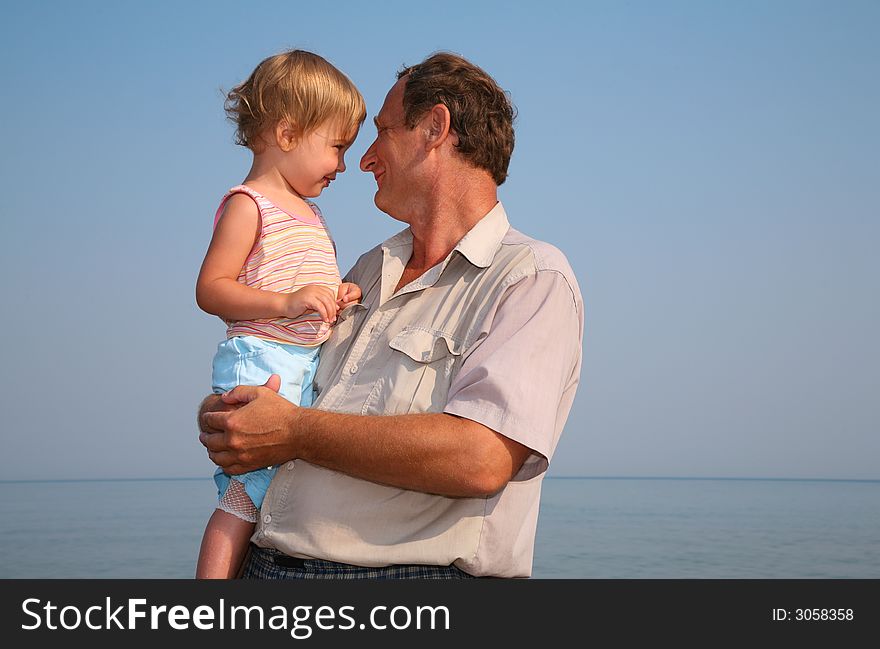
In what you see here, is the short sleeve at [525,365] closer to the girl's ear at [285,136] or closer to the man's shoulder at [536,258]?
the man's shoulder at [536,258]

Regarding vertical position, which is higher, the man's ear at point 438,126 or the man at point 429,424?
the man's ear at point 438,126

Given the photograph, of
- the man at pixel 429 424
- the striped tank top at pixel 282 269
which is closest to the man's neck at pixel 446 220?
the man at pixel 429 424

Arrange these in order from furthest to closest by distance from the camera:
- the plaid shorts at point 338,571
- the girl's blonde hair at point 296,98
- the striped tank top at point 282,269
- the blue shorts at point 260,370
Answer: the girl's blonde hair at point 296,98
the striped tank top at point 282,269
the blue shorts at point 260,370
the plaid shorts at point 338,571

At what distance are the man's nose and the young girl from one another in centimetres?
6

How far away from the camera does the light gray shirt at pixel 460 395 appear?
2354 mm

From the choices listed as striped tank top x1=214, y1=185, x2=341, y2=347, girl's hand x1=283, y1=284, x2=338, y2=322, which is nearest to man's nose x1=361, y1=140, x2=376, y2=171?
striped tank top x1=214, y1=185, x2=341, y2=347

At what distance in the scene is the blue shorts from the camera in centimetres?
265

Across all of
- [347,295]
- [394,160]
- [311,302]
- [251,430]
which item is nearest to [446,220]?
[394,160]

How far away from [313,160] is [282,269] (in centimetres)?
36

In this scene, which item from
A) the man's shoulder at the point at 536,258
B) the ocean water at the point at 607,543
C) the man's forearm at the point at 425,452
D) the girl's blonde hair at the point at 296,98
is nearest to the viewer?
the man's forearm at the point at 425,452

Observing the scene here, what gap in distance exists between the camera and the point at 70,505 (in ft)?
92.5

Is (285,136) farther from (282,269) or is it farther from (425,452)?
(425,452)

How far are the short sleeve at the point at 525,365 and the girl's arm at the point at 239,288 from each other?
1.70 ft

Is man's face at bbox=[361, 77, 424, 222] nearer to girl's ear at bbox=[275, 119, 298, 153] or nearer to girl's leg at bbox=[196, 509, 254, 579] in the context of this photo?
girl's ear at bbox=[275, 119, 298, 153]
